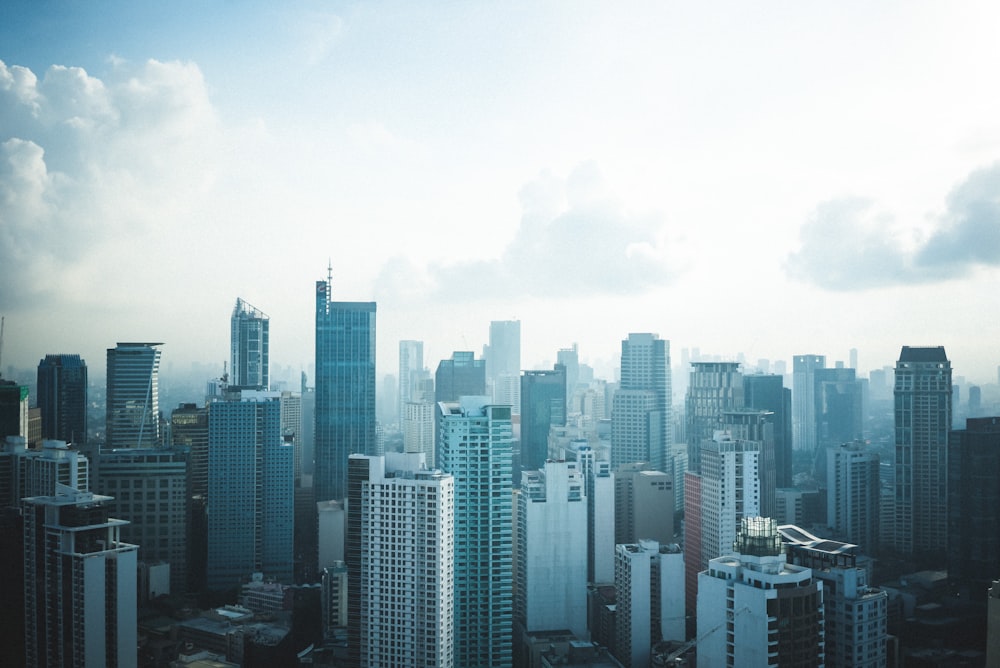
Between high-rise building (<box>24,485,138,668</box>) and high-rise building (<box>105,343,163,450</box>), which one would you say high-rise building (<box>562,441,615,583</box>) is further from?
high-rise building (<box>24,485,138,668</box>)

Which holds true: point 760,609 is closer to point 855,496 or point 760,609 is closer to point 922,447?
point 855,496

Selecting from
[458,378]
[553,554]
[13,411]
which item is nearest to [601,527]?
[553,554]

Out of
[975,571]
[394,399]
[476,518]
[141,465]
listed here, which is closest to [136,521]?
[141,465]

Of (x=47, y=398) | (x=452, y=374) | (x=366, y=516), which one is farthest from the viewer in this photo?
(x=452, y=374)

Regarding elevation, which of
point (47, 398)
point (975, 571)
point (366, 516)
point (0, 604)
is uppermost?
point (47, 398)

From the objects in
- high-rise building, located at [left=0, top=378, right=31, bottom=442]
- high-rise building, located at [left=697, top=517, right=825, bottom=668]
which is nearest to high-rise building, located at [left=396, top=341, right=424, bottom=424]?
high-rise building, located at [left=0, top=378, right=31, bottom=442]

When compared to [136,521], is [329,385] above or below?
above

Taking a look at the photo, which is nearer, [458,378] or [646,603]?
[646,603]

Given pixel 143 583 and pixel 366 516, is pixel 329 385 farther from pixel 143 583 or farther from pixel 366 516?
pixel 366 516
